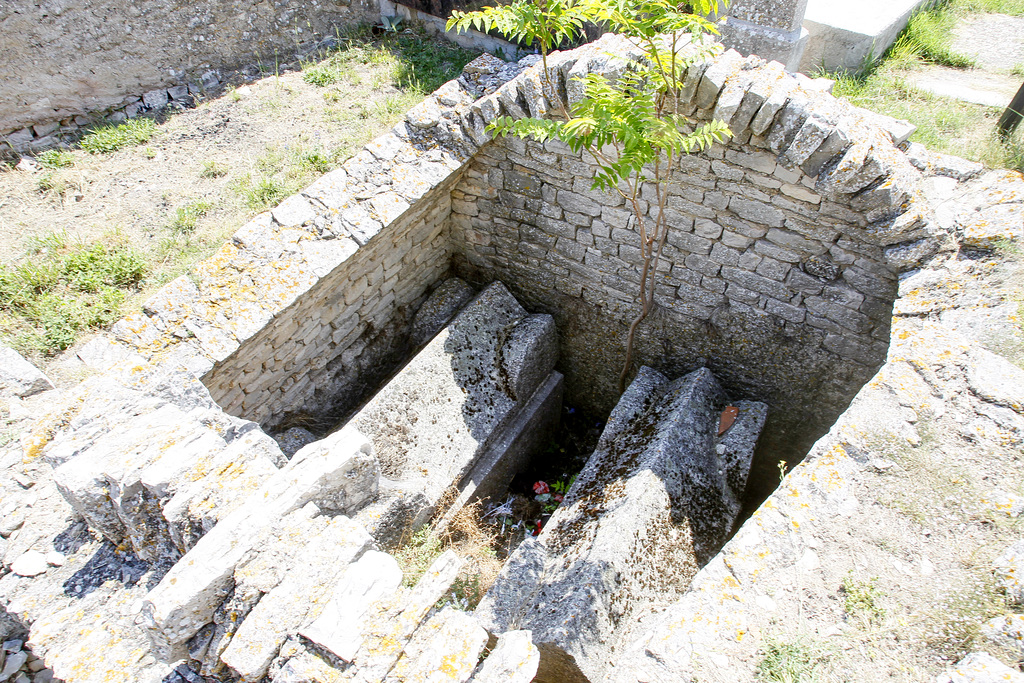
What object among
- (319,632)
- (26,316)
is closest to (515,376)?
(319,632)

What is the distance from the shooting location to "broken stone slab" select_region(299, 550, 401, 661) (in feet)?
6.54

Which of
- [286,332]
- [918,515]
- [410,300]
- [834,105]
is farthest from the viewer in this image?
[410,300]

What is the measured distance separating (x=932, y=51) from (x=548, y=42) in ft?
15.6

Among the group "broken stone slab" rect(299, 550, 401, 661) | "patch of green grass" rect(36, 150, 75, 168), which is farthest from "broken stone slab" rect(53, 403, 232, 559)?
"patch of green grass" rect(36, 150, 75, 168)

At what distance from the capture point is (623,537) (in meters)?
3.09

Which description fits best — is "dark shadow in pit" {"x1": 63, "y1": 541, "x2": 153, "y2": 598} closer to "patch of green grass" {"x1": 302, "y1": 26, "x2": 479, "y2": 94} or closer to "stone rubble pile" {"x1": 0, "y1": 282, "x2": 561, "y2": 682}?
"stone rubble pile" {"x1": 0, "y1": 282, "x2": 561, "y2": 682}

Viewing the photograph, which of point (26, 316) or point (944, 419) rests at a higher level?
point (944, 419)

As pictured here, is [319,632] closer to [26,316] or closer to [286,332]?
[286,332]

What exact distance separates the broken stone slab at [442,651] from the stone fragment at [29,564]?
5.90ft

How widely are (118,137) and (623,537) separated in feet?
18.2

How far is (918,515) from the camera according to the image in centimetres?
225

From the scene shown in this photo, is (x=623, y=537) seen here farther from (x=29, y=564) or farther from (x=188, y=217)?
(x=188, y=217)

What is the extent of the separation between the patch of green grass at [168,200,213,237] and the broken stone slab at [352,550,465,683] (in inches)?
132

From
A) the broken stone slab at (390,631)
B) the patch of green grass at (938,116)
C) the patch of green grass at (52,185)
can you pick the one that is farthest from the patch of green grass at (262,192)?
the patch of green grass at (938,116)
